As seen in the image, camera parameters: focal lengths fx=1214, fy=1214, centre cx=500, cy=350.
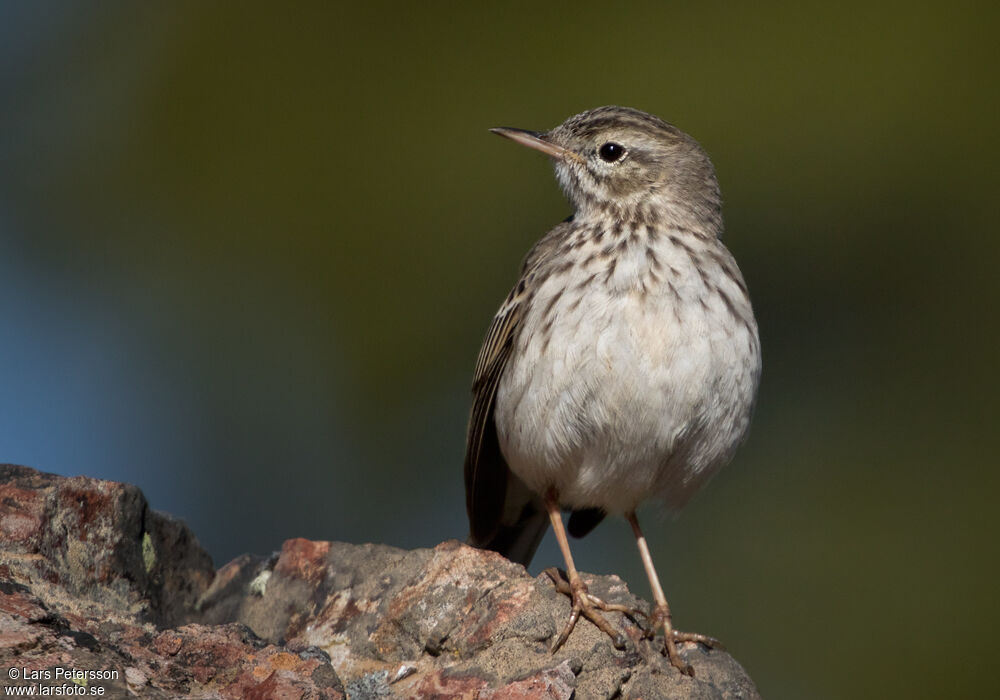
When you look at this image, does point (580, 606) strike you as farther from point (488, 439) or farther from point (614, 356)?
A: point (488, 439)

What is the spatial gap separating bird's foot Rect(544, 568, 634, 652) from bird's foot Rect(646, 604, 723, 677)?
0.18 m

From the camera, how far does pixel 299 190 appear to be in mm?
7094

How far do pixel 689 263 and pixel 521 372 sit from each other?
0.82 metres

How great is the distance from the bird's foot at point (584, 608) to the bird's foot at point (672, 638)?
181 millimetres

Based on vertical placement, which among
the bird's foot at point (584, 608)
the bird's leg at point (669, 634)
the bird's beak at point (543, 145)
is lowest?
the bird's leg at point (669, 634)

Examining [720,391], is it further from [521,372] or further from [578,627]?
[578,627]

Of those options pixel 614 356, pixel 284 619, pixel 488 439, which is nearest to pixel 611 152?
pixel 614 356

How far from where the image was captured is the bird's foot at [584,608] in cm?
397

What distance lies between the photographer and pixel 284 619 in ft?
14.3

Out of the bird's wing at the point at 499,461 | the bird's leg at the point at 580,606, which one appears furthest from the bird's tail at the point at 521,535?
the bird's leg at the point at 580,606

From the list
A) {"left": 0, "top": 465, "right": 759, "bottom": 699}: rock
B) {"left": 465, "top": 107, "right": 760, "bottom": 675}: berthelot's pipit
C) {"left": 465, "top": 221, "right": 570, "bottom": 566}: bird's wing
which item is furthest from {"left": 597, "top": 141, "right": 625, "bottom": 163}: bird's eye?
{"left": 0, "top": 465, "right": 759, "bottom": 699}: rock

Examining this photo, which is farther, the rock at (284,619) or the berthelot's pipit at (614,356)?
the berthelot's pipit at (614,356)

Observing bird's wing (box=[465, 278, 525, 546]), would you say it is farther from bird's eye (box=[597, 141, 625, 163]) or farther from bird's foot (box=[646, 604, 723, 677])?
bird's foot (box=[646, 604, 723, 677])

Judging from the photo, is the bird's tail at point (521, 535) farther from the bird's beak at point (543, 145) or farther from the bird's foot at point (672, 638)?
the bird's beak at point (543, 145)
